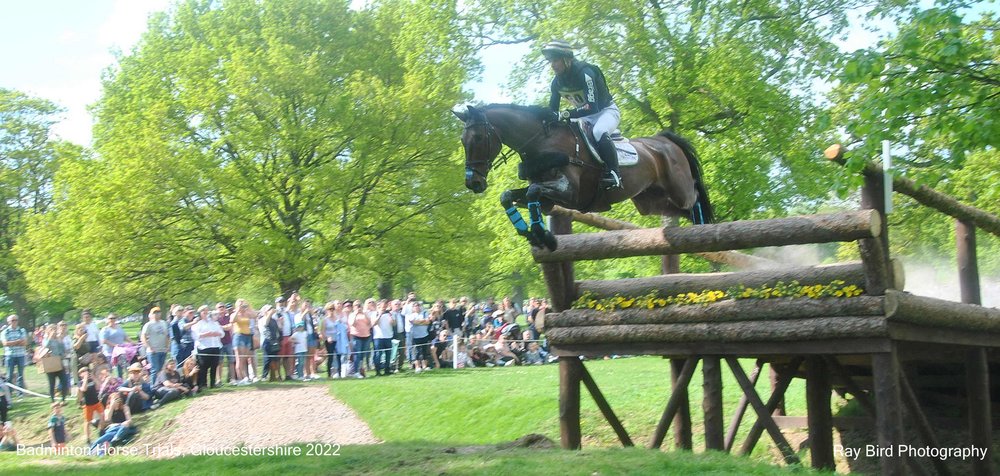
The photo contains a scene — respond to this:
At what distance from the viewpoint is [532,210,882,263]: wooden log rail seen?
8.05 m

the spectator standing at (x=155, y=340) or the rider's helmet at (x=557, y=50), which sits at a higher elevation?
the rider's helmet at (x=557, y=50)

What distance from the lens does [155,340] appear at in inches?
777

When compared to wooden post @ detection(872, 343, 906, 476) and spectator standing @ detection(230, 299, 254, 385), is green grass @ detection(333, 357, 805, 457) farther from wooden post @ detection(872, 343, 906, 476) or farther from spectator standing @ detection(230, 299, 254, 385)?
wooden post @ detection(872, 343, 906, 476)

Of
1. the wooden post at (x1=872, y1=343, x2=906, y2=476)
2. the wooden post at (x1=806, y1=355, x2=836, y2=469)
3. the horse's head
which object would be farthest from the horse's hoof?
the wooden post at (x1=806, y1=355, x2=836, y2=469)

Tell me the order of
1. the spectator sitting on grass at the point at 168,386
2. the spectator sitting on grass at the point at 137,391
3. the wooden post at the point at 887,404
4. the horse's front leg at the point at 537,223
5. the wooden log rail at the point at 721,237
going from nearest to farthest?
the wooden log rail at the point at 721,237
the wooden post at the point at 887,404
the horse's front leg at the point at 537,223
the spectator sitting on grass at the point at 137,391
the spectator sitting on grass at the point at 168,386

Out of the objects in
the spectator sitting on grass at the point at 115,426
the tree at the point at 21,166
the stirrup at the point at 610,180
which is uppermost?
the tree at the point at 21,166

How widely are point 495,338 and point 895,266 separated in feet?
58.6

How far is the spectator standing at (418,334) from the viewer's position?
2350 centimetres

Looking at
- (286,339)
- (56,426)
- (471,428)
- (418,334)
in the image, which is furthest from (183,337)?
(471,428)

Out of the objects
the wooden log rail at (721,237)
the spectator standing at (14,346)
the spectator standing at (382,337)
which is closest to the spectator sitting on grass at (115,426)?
the spectator standing at (14,346)

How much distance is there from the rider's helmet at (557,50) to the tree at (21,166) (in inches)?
1708

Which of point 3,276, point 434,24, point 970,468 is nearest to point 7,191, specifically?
point 3,276

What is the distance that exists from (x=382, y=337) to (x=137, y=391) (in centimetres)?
605

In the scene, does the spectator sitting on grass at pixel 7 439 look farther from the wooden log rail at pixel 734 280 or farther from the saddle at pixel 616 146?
the saddle at pixel 616 146
